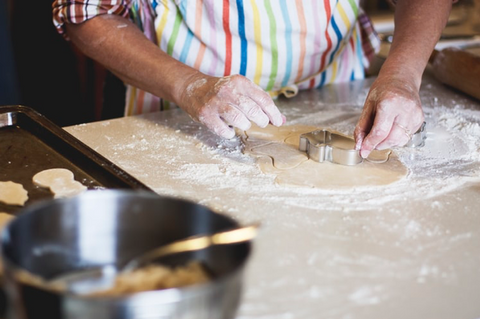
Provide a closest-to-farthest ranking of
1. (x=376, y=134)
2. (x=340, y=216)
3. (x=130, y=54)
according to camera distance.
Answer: (x=340, y=216), (x=376, y=134), (x=130, y=54)

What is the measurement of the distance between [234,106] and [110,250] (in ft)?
1.81

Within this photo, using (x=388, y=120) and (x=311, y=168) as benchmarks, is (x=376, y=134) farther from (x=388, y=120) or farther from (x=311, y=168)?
(x=311, y=168)

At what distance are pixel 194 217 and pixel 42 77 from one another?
2580 mm

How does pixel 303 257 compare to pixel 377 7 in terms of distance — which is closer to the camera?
pixel 303 257

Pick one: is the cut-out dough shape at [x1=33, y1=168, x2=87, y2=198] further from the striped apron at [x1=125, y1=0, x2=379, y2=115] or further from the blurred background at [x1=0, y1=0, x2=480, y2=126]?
the blurred background at [x1=0, y1=0, x2=480, y2=126]

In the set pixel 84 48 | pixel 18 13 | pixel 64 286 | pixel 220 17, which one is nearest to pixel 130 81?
pixel 84 48

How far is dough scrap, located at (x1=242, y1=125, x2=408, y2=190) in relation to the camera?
1181 mm

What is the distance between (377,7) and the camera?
126 inches

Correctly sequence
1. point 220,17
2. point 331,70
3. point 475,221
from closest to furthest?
1. point 475,221
2. point 220,17
3. point 331,70

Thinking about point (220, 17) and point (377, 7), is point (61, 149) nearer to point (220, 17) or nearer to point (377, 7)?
point (220, 17)

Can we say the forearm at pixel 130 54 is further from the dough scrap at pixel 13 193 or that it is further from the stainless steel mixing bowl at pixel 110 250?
the stainless steel mixing bowl at pixel 110 250

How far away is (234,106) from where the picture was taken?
1.25 metres

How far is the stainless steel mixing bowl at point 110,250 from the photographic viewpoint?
579mm

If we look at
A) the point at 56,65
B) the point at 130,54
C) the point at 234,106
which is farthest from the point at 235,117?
the point at 56,65
